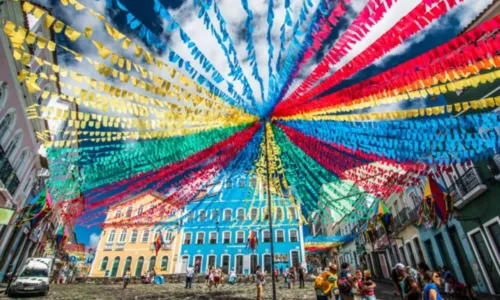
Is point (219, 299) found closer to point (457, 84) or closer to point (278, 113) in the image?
point (278, 113)

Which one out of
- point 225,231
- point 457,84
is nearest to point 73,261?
point 225,231

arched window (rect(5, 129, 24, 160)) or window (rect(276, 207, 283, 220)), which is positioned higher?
window (rect(276, 207, 283, 220))

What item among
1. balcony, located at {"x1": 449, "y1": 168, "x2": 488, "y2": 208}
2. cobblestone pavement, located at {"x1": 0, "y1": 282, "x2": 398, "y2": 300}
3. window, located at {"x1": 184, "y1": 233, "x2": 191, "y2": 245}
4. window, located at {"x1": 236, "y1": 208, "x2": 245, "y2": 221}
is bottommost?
cobblestone pavement, located at {"x1": 0, "y1": 282, "x2": 398, "y2": 300}

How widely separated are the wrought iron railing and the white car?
56.8 ft

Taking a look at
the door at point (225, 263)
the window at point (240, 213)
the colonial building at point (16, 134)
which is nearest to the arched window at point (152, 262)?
the door at point (225, 263)

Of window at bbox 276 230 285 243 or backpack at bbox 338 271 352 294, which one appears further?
window at bbox 276 230 285 243

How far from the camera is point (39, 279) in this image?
1074 centimetres

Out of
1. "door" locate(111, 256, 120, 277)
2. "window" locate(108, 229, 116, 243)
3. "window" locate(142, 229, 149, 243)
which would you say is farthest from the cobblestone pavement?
"window" locate(108, 229, 116, 243)

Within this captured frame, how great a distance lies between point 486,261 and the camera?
416 inches

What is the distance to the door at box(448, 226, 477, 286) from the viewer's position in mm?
11727

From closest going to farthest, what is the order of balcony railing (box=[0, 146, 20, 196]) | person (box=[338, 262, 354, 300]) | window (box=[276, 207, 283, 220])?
person (box=[338, 262, 354, 300]) < balcony railing (box=[0, 146, 20, 196]) < window (box=[276, 207, 283, 220])

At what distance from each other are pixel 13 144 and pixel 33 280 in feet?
19.5

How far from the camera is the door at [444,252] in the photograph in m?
13.2

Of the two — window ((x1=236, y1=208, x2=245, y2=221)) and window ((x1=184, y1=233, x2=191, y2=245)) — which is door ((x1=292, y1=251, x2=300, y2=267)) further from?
window ((x1=184, y1=233, x2=191, y2=245))
